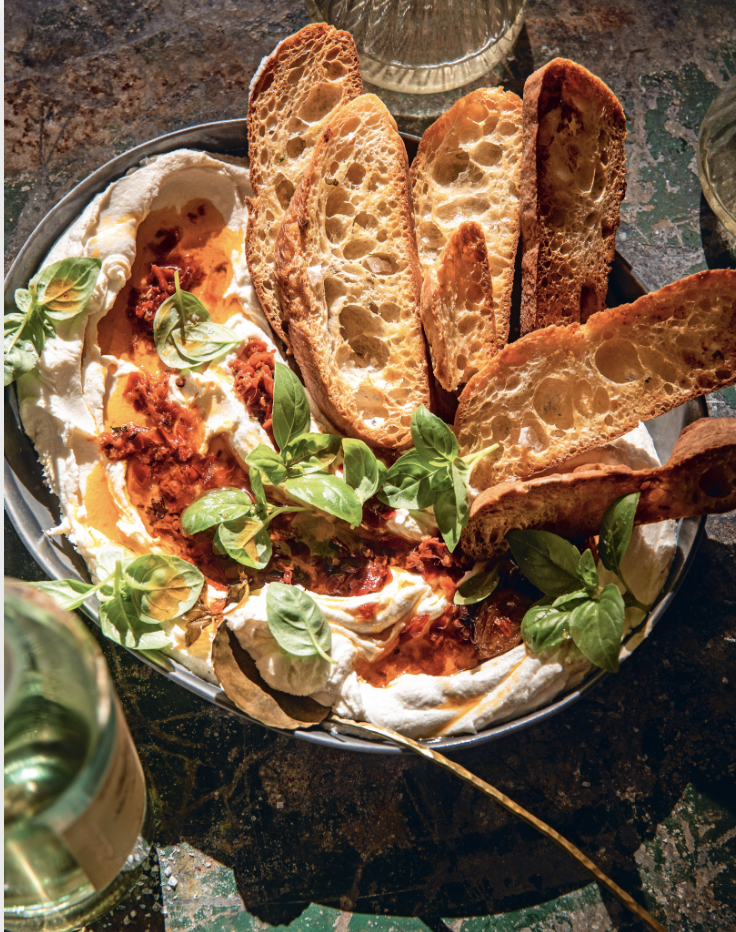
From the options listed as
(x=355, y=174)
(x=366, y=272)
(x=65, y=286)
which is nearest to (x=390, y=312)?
(x=366, y=272)

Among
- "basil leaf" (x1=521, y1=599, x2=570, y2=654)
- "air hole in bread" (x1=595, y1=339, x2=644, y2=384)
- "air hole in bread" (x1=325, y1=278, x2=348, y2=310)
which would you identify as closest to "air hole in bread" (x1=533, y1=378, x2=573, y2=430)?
"air hole in bread" (x1=595, y1=339, x2=644, y2=384)

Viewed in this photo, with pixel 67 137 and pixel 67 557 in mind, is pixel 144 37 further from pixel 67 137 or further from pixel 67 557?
pixel 67 557

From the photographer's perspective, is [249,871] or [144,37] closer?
[249,871]

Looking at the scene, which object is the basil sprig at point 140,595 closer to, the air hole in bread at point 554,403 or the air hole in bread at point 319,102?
the air hole in bread at point 554,403

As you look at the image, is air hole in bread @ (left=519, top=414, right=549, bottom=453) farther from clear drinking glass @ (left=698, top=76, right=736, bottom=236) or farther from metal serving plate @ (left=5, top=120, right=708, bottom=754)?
clear drinking glass @ (left=698, top=76, right=736, bottom=236)

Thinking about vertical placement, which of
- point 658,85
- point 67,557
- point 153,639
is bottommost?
point 153,639

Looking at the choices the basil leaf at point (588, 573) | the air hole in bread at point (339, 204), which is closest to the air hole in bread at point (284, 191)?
the air hole in bread at point (339, 204)

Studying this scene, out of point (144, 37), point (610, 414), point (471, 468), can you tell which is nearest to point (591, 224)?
point (610, 414)
